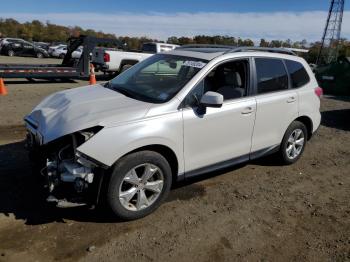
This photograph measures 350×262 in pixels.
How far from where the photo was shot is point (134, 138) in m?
3.75

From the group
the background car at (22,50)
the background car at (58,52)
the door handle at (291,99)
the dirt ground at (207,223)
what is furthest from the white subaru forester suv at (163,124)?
the background car at (58,52)

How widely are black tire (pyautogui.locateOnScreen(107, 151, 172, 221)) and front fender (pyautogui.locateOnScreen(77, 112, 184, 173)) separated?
0.32 feet

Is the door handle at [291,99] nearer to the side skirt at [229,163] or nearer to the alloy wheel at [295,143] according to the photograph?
the alloy wheel at [295,143]

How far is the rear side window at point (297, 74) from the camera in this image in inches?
221

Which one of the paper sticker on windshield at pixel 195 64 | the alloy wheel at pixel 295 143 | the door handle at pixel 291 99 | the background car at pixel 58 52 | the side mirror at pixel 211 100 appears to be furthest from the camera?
the background car at pixel 58 52

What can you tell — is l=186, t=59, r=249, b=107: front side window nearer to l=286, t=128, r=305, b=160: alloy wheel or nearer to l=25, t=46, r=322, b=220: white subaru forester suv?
l=25, t=46, r=322, b=220: white subaru forester suv

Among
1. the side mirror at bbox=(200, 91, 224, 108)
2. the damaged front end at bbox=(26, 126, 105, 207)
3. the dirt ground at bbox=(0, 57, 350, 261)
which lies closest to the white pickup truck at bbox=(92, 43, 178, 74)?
the dirt ground at bbox=(0, 57, 350, 261)

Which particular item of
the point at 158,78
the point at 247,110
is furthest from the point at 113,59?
the point at 247,110

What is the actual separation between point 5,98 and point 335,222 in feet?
30.4

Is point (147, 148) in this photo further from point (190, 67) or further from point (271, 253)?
point (271, 253)

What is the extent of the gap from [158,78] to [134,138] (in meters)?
1.27

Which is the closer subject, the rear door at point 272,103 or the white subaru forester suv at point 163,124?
the white subaru forester suv at point 163,124

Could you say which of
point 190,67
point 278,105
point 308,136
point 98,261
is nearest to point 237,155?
point 278,105

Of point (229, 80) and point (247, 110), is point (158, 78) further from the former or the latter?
point (247, 110)
